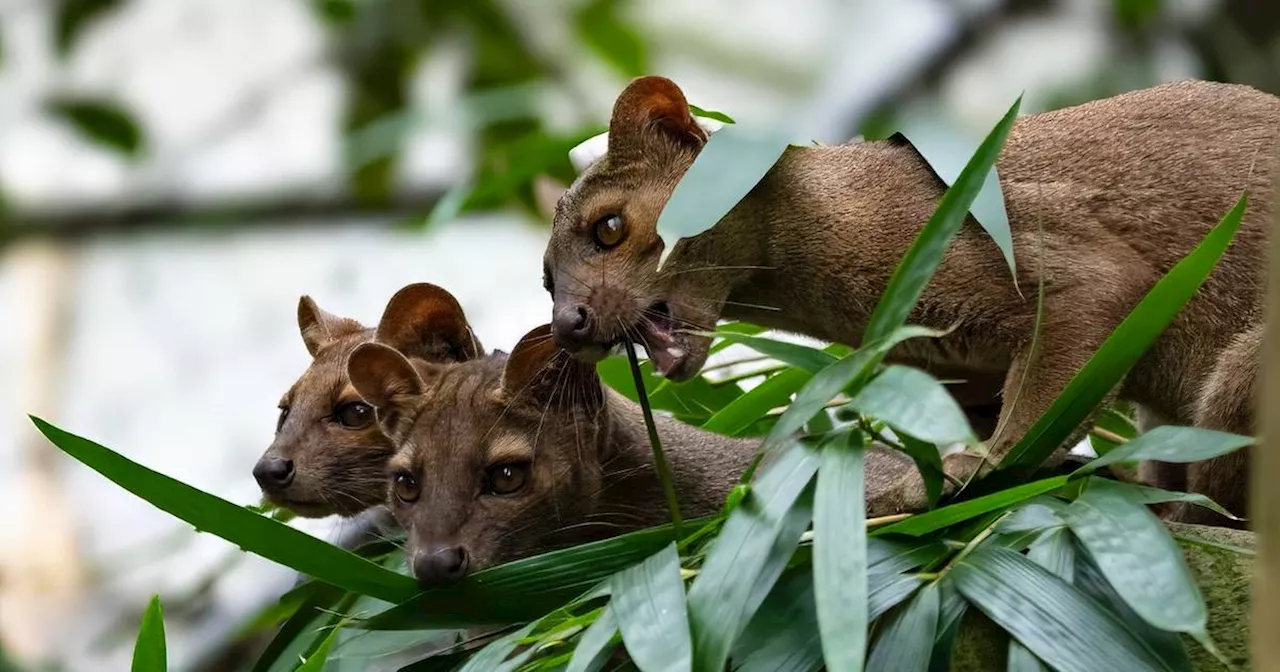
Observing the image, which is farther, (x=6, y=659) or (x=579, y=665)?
(x=6, y=659)

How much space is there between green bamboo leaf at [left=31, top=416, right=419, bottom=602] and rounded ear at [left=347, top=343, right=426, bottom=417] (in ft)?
1.22

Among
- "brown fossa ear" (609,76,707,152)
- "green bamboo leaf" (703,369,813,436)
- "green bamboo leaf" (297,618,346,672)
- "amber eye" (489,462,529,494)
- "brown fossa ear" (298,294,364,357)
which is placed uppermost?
"brown fossa ear" (298,294,364,357)

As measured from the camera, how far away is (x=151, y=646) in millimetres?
2408

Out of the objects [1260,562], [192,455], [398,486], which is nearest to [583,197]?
[398,486]

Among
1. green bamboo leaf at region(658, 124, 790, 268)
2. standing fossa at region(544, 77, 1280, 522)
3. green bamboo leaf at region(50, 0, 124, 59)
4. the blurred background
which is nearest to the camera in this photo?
green bamboo leaf at region(658, 124, 790, 268)

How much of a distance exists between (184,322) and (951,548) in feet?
20.4

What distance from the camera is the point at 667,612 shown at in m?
1.92

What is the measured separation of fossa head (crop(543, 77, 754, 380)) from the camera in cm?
238

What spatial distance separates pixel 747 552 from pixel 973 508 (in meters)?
0.33

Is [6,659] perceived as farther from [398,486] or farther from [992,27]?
[992,27]

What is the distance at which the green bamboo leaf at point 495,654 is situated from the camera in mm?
2127

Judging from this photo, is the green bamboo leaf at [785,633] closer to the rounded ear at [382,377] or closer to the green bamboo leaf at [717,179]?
the green bamboo leaf at [717,179]

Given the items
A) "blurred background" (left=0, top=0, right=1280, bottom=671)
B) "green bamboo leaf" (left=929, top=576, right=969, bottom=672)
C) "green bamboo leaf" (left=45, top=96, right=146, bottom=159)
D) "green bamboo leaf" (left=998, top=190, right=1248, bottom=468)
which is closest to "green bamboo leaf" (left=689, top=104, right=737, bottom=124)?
"green bamboo leaf" (left=998, top=190, right=1248, bottom=468)

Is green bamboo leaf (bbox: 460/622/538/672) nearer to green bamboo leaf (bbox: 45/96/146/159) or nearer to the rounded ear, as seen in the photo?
the rounded ear
